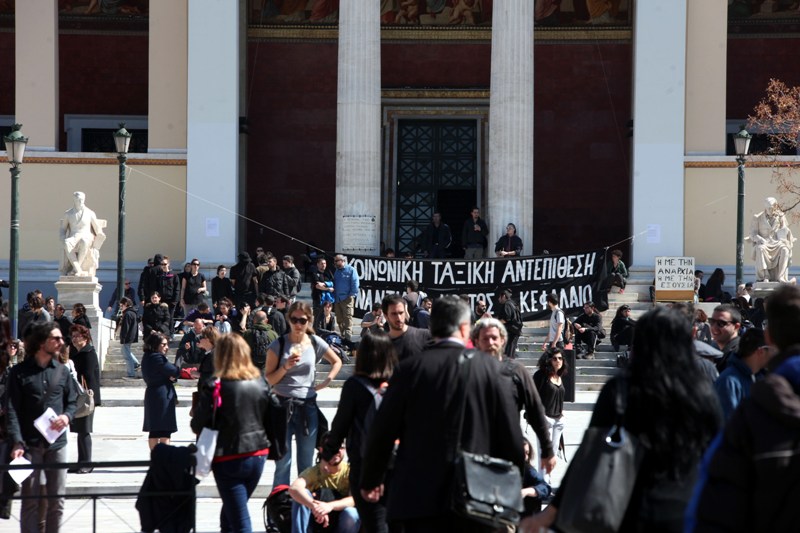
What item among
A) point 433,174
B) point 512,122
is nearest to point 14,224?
point 512,122

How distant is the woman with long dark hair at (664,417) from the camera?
5309 millimetres

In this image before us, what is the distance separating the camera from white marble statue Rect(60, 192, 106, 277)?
23984 millimetres

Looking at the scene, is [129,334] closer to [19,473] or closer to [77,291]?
[77,291]

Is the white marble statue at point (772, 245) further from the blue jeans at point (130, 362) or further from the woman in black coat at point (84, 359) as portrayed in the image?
the woman in black coat at point (84, 359)

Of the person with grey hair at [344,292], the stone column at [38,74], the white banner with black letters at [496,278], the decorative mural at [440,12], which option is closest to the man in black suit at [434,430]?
the person with grey hair at [344,292]

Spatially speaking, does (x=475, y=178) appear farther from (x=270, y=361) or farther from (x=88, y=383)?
(x=270, y=361)

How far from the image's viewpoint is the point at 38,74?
96.4ft

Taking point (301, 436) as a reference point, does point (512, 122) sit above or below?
above

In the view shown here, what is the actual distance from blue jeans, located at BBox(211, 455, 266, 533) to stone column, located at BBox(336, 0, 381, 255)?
64.0ft

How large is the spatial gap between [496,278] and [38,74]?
1107 centimetres

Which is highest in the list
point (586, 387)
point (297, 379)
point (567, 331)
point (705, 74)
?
point (705, 74)

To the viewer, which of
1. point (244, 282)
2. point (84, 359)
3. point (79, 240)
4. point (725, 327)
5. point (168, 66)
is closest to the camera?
point (725, 327)

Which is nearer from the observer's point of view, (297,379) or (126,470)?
(297,379)

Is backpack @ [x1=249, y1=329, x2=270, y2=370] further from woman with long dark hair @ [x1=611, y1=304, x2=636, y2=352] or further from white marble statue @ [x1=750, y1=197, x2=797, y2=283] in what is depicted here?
white marble statue @ [x1=750, y1=197, x2=797, y2=283]
